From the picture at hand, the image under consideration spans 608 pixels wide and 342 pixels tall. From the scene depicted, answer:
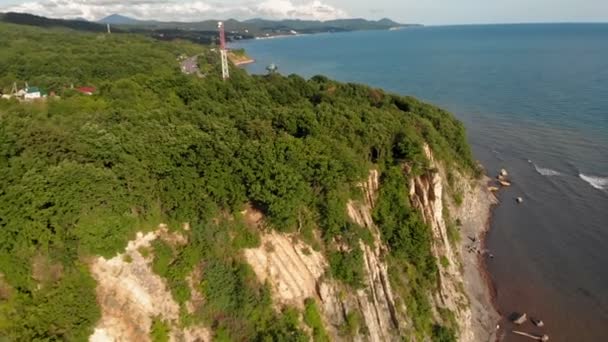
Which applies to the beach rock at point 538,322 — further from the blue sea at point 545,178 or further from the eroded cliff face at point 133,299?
the eroded cliff face at point 133,299

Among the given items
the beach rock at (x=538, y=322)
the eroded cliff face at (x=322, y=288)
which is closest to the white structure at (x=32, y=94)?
the eroded cliff face at (x=322, y=288)

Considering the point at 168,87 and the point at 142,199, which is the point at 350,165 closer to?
the point at 142,199

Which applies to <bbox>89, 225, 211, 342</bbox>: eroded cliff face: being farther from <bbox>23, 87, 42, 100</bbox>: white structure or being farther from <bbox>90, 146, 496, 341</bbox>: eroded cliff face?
<bbox>23, 87, 42, 100</bbox>: white structure

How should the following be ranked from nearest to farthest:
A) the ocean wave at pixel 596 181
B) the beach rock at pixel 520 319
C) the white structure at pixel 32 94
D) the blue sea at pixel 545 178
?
the beach rock at pixel 520 319 → the blue sea at pixel 545 178 → the white structure at pixel 32 94 → the ocean wave at pixel 596 181

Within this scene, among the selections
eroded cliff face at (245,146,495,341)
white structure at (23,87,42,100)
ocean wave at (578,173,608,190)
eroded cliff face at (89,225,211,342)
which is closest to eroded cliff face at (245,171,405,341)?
eroded cliff face at (245,146,495,341)

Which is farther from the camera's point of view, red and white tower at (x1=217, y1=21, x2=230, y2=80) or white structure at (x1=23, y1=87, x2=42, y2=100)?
red and white tower at (x1=217, y1=21, x2=230, y2=80)

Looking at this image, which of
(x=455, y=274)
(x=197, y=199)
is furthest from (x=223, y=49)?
→ (x=455, y=274)
